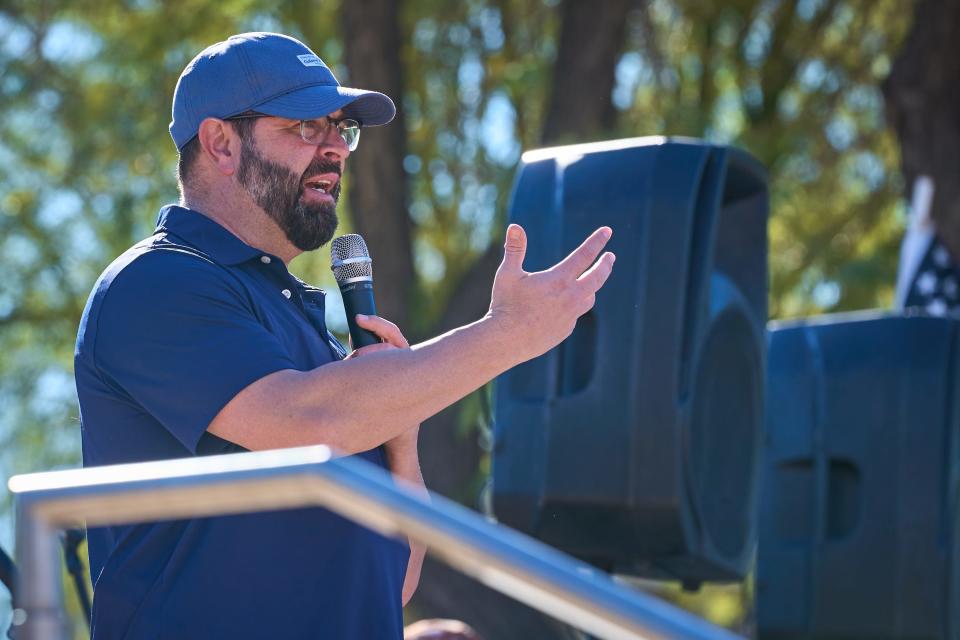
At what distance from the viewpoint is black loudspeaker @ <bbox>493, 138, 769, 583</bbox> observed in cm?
326

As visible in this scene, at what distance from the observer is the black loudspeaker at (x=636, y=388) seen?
3262 millimetres

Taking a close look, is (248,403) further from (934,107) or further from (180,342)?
(934,107)

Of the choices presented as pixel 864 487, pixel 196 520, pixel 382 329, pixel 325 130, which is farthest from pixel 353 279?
pixel 864 487

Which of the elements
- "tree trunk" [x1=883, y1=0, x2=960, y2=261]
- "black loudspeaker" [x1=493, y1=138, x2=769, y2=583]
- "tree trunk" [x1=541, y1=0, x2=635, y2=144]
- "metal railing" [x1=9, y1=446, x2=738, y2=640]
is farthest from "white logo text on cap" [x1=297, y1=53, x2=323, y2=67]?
"tree trunk" [x1=541, y1=0, x2=635, y2=144]

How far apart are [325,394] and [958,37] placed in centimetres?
428

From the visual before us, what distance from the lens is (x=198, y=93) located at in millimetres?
2686

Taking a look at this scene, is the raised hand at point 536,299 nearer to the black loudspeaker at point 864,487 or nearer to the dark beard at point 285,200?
the dark beard at point 285,200

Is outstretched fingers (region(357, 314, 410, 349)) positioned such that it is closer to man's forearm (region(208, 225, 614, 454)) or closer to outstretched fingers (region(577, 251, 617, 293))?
man's forearm (region(208, 225, 614, 454))

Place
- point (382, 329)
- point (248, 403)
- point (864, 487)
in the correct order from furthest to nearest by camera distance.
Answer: point (864, 487), point (382, 329), point (248, 403)

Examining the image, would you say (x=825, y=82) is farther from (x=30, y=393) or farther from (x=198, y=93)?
(x=198, y=93)

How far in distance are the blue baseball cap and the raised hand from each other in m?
0.52

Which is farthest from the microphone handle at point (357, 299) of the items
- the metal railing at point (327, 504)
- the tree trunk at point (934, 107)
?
the tree trunk at point (934, 107)

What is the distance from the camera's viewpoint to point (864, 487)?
159 inches

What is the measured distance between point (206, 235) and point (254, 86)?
0.27 m
